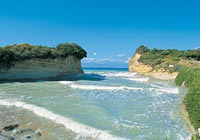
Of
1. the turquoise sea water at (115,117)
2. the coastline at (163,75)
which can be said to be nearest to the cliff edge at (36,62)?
the coastline at (163,75)

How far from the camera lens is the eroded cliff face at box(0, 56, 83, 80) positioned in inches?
1740

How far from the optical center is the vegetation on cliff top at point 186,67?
47.2 ft

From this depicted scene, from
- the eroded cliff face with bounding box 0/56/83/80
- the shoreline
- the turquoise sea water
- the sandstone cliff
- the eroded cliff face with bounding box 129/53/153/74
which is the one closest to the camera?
the turquoise sea water

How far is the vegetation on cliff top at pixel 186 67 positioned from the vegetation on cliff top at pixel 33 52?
1910 cm

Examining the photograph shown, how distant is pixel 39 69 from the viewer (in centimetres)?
4912

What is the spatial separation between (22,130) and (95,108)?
6277 millimetres

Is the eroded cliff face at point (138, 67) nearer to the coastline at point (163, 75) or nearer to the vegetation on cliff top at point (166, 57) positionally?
the vegetation on cliff top at point (166, 57)

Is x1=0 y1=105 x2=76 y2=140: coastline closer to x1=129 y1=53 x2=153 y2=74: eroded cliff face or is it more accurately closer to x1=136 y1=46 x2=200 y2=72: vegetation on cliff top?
x1=136 y1=46 x2=200 y2=72: vegetation on cliff top

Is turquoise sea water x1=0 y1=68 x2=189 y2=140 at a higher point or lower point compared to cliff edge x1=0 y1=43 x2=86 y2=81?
lower

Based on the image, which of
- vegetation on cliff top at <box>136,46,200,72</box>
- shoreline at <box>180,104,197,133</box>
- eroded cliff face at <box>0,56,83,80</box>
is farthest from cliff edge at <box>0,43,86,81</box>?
shoreline at <box>180,104,197,133</box>

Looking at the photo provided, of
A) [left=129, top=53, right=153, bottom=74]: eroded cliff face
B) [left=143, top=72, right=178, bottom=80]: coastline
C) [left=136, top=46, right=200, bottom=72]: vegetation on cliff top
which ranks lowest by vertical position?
[left=143, top=72, right=178, bottom=80]: coastline

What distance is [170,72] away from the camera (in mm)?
52844

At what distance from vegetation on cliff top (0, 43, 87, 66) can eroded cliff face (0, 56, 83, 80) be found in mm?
787

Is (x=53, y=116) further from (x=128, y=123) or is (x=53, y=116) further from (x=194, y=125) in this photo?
(x=194, y=125)
